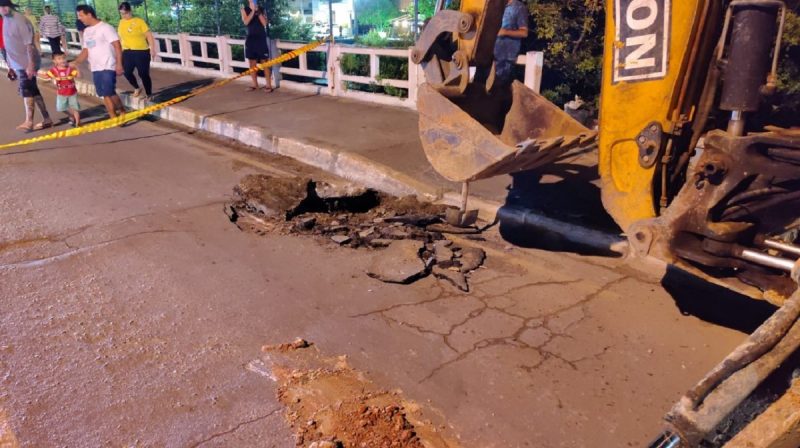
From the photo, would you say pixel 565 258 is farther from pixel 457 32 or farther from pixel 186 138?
pixel 186 138

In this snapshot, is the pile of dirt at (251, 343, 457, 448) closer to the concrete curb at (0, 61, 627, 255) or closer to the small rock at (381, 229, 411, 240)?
the small rock at (381, 229, 411, 240)

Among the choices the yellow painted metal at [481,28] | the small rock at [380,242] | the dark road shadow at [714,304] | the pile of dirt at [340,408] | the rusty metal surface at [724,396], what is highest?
the yellow painted metal at [481,28]

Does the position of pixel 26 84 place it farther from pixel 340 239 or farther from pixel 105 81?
pixel 340 239

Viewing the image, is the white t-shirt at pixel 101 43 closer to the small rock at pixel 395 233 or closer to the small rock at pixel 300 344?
the small rock at pixel 395 233

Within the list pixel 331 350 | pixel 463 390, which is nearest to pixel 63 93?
pixel 331 350

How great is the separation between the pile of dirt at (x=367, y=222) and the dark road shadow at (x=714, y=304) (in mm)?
1518

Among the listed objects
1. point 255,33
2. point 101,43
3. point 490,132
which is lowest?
point 490,132

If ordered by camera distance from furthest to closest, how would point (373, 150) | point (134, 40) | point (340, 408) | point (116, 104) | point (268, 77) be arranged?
1. point (268, 77)
2. point (134, 40)
3. point (116, 104)
4. point (373, 150)
5. point (340, 408)

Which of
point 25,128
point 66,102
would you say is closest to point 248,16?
point 66,102

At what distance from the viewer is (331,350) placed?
3.68 meters

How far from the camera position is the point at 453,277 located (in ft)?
15.3

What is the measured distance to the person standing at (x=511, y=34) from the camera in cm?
812

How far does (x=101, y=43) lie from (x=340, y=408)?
9.27m

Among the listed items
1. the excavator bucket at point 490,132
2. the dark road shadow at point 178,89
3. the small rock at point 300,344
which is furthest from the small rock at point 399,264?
the dark road shadow at point 178,89
